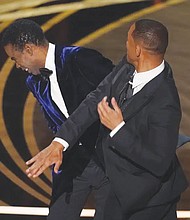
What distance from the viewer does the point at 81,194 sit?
3.08 metres

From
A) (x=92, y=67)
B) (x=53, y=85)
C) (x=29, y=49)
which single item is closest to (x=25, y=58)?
(x=29, y=49)

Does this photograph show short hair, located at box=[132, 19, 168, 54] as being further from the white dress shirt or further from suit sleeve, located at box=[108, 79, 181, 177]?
the white dress shirt

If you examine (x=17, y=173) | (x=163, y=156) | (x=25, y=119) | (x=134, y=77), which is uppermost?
(x=134, y=77)

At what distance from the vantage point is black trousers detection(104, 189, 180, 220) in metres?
2.74

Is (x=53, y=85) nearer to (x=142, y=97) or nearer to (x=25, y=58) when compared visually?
(x=25, y=58)

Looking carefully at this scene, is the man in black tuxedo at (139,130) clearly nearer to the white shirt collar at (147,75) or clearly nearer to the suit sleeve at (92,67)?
the white shirt collar at (147,75)

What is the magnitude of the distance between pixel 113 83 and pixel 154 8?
→ 0.73 m

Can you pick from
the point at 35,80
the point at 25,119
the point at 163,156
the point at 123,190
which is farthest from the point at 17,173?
the point at 163,156

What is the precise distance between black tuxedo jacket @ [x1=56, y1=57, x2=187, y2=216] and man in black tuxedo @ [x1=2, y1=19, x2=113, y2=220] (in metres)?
0.18

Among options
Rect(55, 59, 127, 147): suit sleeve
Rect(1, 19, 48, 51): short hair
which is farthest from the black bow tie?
Rect(55, 59, 127, 147): suit sleeve

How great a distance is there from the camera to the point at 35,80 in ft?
10.4

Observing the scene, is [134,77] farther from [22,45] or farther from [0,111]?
[0,111]

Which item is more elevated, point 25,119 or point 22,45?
point 22,45

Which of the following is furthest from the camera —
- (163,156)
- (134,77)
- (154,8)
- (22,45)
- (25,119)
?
(25,119)
